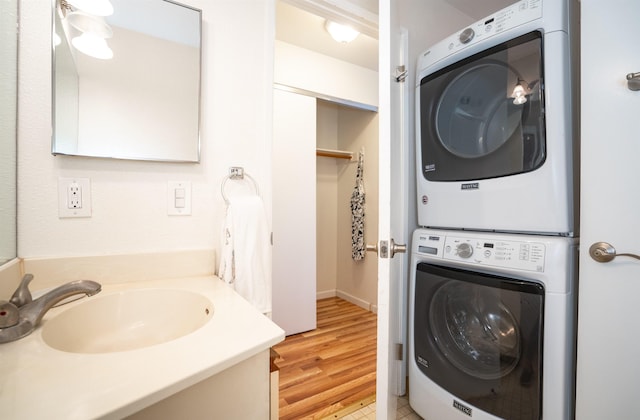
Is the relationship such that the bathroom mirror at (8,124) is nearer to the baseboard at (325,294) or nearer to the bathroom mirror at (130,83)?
the bathroom mirror at (130,83)

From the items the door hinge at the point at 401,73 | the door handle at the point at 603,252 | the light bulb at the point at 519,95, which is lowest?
the door handle at the point at 603,252

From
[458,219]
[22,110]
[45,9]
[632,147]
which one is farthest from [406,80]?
[22,110]

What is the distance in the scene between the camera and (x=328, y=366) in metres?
1.81

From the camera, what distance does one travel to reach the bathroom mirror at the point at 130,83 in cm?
90

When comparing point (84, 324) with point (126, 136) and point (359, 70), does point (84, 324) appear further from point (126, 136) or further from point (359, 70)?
point (359, 70)

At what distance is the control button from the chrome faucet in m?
1.67

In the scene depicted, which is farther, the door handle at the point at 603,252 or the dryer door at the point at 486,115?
the dryer door at the point at 486,115

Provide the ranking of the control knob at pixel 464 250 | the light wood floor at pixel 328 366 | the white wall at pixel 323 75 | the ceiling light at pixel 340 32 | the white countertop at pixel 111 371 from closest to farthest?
the white countertop at pixel 111 371 → the control knob at pixel 464 250 → the light wood floor at pixel 328 366 → the ceiling light at pixel 340 32 → the white wall at pixel 323 75

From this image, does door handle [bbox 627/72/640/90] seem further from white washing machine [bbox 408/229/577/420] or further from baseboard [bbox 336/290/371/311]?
baseboard [bbox 336/290/371/311]

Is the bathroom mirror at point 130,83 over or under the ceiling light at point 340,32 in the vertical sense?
under

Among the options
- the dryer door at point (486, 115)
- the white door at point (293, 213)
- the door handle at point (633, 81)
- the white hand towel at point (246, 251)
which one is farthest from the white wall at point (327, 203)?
the door handle at point (633, 81)

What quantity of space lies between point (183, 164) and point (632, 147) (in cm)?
150

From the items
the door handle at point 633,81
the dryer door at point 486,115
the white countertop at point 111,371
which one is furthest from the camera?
the dryer door at point 486,115

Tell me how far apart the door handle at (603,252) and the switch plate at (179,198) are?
1420 mm
